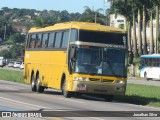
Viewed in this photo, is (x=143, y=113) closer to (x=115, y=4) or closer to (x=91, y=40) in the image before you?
(x=91, y=40)

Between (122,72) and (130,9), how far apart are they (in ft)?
257

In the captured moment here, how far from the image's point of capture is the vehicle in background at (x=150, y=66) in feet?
223

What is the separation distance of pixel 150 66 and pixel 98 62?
43.0 m

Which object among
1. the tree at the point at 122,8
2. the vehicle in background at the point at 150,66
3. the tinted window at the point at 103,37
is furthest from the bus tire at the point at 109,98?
the tree at the point at 122,8

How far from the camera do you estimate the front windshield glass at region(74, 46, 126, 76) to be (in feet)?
89.8

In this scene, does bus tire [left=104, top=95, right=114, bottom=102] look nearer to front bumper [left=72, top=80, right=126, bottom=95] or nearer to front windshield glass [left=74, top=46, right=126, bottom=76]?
front bumper [left=72, top=80, right=126, bottom=95]

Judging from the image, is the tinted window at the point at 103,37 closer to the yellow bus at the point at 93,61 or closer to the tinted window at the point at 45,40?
the yellow bus at the point at 93,61

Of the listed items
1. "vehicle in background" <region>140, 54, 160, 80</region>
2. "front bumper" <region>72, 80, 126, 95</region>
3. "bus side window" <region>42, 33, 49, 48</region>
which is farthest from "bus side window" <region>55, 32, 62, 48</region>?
"vehicle in background" <region>140, 54, 160, 80</region>

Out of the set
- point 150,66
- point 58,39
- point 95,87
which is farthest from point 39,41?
point 150,66

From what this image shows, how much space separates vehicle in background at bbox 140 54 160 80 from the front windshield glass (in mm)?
40282

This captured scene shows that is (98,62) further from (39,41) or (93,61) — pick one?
(39,41)

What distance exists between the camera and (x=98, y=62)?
1077 inches

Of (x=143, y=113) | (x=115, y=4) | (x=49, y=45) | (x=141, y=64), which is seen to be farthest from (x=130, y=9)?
(x=143, y=113)

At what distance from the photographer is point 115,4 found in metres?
104
